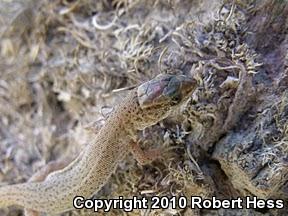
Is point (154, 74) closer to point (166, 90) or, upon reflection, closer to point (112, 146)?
point (166, 90)

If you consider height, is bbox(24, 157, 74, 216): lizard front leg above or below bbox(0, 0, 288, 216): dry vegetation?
below

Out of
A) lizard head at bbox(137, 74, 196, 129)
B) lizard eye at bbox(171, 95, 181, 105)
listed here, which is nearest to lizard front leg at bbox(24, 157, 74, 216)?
lizard head at bbox(137, 74, 196, 129)

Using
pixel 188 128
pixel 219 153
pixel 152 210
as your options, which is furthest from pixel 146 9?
pixel 152 210

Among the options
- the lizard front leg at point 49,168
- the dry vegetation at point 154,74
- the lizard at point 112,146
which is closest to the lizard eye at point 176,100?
the lizard at point 112,146

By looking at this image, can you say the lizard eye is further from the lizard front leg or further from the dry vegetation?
the lizard front leg

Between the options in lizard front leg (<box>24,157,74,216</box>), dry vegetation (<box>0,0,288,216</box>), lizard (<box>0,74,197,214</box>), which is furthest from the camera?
lizard front leg (<box>24,157,74,216</box>)

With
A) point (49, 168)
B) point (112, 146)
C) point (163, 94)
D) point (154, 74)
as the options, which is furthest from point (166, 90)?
point (49, 168)

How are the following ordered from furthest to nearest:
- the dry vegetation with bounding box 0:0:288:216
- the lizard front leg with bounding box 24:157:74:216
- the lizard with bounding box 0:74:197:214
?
the lizard front leg with bounding box 24:157:74:216, the lizard with bounding box 0:74:197:214, the dry vegetation with bounding box 0:0:288:216
